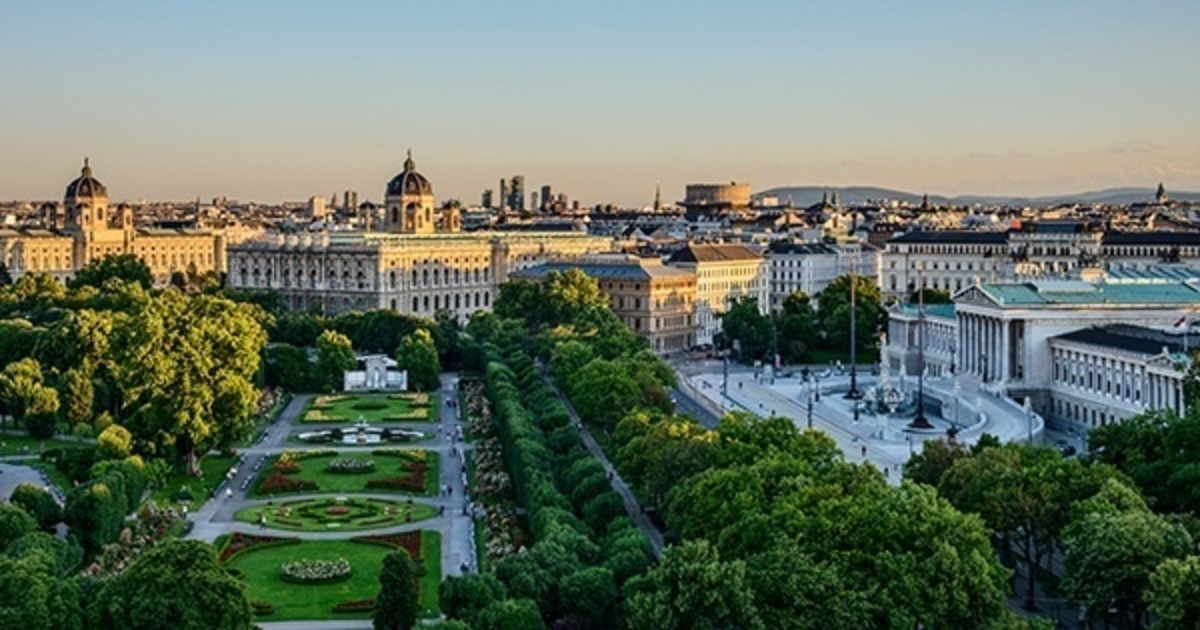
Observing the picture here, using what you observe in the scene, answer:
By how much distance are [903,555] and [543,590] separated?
998 centimetres

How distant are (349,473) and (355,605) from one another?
26582 mm

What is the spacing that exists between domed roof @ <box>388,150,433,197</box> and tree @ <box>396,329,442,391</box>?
68261 mm

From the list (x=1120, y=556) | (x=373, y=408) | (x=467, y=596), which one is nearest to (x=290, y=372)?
(x=373, y=408)

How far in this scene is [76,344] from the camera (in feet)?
314

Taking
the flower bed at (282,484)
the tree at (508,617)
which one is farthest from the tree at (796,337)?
the tree at (508,617)

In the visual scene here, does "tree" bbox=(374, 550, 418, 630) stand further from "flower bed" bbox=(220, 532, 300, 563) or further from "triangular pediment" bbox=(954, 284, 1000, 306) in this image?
"triangular pediment" bbox=(954, 284, 1000, 306)

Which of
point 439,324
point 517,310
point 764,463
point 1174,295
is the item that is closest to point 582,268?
point 517,310

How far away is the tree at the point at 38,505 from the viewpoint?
190ft

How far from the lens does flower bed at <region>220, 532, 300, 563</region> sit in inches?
2318

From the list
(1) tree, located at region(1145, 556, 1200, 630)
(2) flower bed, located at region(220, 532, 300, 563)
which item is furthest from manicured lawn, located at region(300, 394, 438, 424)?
(1) tree, located at region(1145, 556, 1200, 630)

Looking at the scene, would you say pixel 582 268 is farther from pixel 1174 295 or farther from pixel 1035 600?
pixel 1035 600

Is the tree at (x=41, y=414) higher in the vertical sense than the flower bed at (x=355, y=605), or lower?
higher

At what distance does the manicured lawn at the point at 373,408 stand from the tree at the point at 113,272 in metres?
54.2

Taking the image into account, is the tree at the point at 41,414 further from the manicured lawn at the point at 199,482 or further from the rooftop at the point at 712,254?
the rooftop at the point at 712,254
